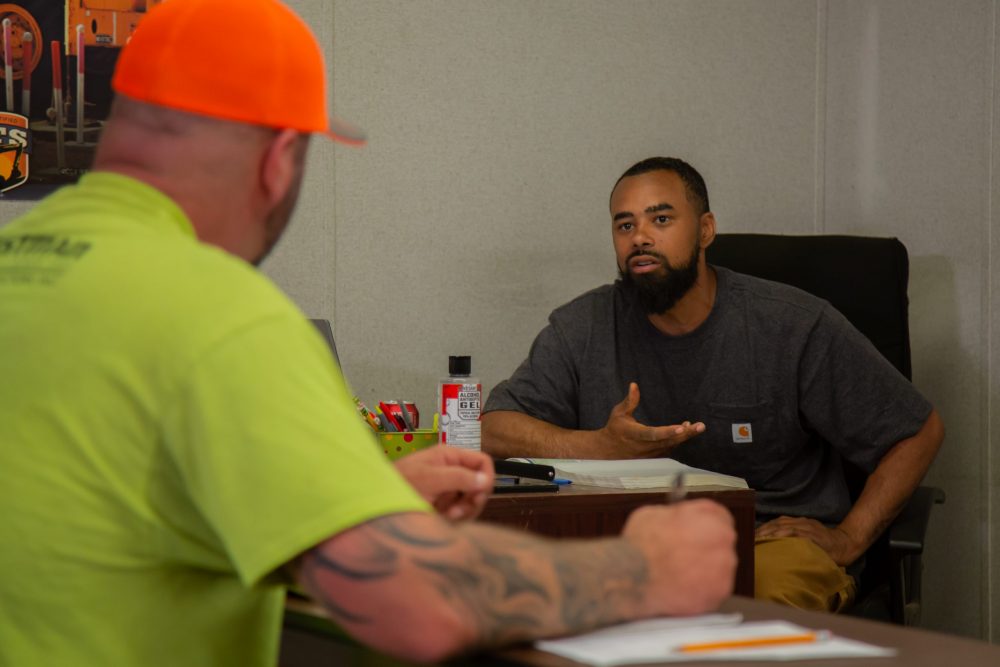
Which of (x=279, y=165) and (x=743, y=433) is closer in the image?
(x=279, y=165)

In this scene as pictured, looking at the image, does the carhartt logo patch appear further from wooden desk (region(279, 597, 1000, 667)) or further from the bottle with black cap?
wooden desk (region(279, 597, 1000, 667))

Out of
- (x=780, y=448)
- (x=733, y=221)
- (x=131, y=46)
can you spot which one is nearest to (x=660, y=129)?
(x=733, y=221)

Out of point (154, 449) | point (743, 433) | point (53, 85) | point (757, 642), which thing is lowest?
point (743, 433)

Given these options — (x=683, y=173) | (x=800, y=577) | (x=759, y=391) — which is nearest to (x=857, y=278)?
(x=759, y=391)

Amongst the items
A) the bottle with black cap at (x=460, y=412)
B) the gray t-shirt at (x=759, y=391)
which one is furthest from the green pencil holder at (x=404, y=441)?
the gray t-shirt at (x=759, y=391)

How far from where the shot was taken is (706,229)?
277 centimetres

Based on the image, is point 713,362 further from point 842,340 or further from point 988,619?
point 988,619

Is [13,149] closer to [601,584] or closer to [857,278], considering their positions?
[857,278]

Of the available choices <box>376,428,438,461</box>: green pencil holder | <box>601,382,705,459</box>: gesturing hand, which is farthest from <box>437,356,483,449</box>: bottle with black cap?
<box>601,382,705,459</box>: gesturing hand

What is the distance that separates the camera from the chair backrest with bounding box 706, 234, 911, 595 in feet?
8.36

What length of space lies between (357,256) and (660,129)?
36.4 inches

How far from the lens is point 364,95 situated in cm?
287

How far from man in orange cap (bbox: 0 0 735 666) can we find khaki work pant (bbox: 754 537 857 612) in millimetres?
1199

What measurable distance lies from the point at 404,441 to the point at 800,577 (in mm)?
759
